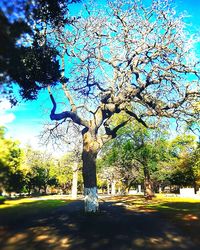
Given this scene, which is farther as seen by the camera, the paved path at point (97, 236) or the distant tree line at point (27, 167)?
the distant tree line at point (27, 167)

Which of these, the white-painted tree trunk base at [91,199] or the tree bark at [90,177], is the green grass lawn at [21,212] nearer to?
the white-painted tree trunk base at [91,199]

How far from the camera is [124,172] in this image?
64500 mm

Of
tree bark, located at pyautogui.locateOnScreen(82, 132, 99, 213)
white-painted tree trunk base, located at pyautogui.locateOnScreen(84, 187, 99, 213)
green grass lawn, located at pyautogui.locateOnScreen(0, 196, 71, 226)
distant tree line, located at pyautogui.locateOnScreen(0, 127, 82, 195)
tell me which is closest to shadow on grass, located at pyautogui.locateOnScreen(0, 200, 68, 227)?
green grass lawn, located at pyautogui.locateOnScreen(0, 196, 71, 226)

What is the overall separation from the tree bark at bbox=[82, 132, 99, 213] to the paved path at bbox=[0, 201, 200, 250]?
13.3 ft

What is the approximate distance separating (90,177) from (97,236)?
873 cm

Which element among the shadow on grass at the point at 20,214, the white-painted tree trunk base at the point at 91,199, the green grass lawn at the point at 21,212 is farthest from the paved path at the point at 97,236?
the white-painted tree trunk base at the point at 91,199

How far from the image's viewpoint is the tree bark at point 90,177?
22.0 m

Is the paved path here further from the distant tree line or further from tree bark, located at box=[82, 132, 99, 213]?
the distant tree line

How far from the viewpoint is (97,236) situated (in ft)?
44.6

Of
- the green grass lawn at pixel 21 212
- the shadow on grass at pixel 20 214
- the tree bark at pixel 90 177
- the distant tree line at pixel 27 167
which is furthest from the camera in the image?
the distant tree line at pixel 27 167

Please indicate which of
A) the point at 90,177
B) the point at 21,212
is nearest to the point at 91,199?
the point at 90,177

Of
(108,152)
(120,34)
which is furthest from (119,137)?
(120,34)

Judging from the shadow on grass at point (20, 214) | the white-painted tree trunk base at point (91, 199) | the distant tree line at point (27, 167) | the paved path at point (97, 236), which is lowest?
the paved path at point (97, 236)

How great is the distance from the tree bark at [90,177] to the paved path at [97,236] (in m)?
4.07
